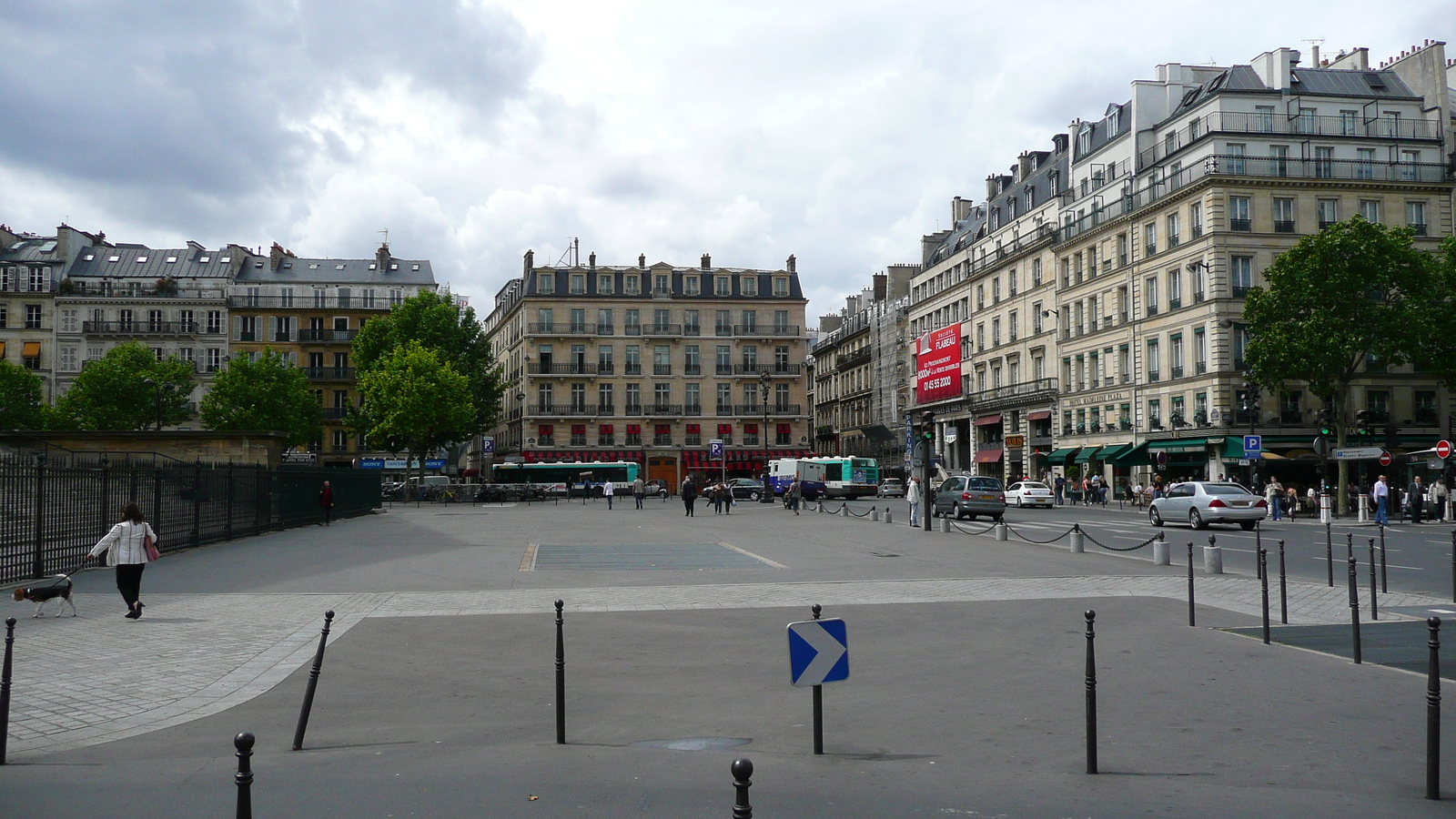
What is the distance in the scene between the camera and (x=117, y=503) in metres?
20.2

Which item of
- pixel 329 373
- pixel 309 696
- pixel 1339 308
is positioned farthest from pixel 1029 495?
pixel 329 373

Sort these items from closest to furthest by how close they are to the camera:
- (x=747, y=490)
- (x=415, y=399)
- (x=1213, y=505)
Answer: (x=1213, y=505) < (x=415, y=399) < (x=747, y=490)

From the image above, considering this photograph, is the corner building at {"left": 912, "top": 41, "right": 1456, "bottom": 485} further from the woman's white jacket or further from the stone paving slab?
the woman's white jacket

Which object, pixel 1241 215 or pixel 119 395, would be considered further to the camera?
pixel 119 395

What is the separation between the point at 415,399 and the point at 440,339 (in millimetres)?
11545

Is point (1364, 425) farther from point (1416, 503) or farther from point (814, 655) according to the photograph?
point (814, 655)

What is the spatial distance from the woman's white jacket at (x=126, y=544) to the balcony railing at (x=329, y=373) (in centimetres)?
7136

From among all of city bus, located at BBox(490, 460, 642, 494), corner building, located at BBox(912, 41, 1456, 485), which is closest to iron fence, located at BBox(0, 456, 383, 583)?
corner building, located at BBox(912, 41, 1456, 485)

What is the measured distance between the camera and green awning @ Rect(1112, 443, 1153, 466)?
175ft

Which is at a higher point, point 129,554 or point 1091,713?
point 129,554

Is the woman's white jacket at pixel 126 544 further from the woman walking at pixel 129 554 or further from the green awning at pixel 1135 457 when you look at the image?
the green awning at pixel 1135 457

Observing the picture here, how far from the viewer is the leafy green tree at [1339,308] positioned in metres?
41.8

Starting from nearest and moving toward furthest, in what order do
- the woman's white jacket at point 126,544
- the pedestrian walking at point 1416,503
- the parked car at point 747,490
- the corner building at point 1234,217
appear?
the woman's white jacket at point 126,544 < the pedestrian walking at point 1416,503 < the corner building at point 1234,217 < the parked car at point 747,490

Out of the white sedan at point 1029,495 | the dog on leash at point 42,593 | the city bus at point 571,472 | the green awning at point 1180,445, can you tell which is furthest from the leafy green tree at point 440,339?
the dog on leash at point 42,593
